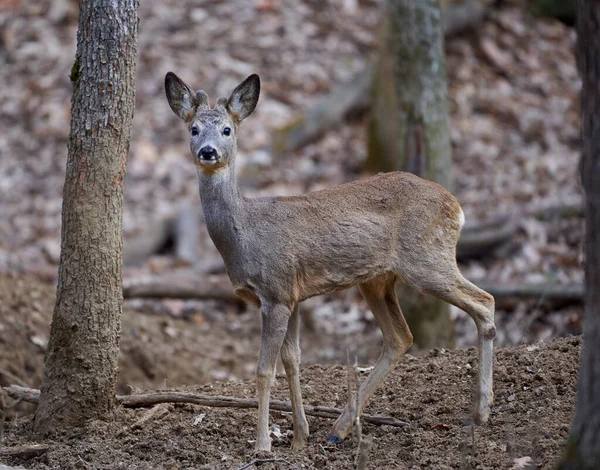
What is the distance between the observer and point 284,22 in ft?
52.6

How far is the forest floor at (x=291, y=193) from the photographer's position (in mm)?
5418

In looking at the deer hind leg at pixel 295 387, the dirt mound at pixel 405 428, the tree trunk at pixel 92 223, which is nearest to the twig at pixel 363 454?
the dirt mound at pixel 405 428

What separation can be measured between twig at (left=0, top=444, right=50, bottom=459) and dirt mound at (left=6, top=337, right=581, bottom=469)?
0.11 feet

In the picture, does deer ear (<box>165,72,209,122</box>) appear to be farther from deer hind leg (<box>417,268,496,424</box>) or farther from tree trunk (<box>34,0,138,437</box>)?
deer hind leg (<box>417,268,496,424</box>)

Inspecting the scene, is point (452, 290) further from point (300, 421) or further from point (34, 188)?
point (34, 188)

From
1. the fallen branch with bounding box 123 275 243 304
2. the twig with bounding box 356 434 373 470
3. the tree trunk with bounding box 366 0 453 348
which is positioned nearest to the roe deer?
the twig with bounding box 356 434 373 470

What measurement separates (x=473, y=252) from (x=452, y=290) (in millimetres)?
5466

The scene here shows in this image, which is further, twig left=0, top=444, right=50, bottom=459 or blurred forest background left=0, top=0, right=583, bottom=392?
blurred forest background left=0, top=0, right=583, bottom=392

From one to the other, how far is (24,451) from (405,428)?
2258mm

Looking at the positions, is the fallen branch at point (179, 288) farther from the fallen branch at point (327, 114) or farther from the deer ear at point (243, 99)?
the deer ear at point (243, 99)

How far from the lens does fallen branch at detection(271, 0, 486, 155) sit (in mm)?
13578

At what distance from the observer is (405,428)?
5484 millimetres

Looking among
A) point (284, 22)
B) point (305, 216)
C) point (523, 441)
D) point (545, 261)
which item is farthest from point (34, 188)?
point (523, 441)

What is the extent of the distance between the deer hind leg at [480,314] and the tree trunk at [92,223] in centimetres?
203
